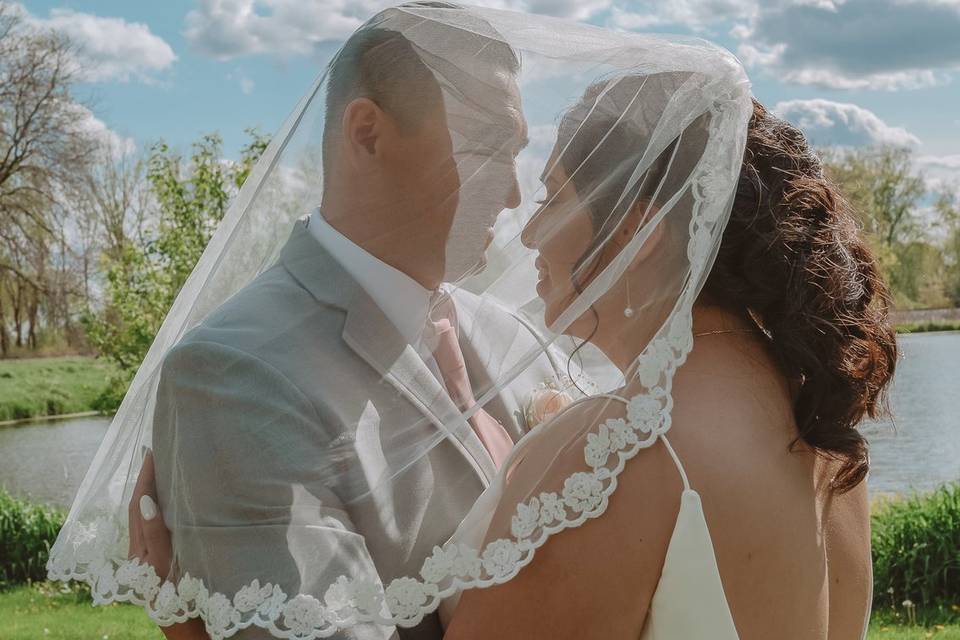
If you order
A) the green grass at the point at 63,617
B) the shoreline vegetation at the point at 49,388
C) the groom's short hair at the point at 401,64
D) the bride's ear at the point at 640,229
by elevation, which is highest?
the groom's short hair at the point at 401,64

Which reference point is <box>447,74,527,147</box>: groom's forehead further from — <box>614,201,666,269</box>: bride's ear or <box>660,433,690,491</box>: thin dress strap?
<box>660,433,690,491</box>: thin dress strap

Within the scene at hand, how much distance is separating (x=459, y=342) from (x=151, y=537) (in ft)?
2.51

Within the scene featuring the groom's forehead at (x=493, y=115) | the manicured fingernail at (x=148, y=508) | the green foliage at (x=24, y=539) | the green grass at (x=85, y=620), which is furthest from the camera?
the green foliage at (x=24, y=539)

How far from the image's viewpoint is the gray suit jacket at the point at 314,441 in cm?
179

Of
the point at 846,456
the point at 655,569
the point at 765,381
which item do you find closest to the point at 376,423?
the point at 655,569

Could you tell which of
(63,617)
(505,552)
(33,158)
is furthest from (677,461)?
(33,158)

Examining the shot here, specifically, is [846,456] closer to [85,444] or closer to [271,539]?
[271,539]

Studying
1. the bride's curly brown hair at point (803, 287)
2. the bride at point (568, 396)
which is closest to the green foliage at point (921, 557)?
the bride at point (568, 396)

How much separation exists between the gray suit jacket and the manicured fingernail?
0.10ft

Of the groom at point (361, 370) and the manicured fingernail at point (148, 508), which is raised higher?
the groom at point (361, 370)

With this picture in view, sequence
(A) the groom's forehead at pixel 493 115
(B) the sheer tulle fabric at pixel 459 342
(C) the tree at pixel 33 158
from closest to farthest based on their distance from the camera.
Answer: (B) the sheer tulle fabric at pixel 459 342
(A) the groom's forehead at pixel 493 115
(C) the tree at pixel 33 158

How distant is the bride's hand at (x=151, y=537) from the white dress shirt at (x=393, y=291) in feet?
2.04

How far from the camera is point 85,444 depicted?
64.5ft

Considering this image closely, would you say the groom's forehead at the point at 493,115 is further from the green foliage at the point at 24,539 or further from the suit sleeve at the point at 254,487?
the green foliage at the point at 24,539
